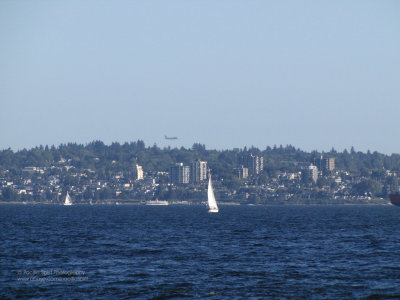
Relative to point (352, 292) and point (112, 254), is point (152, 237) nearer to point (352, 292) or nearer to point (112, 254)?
point (112, 254)

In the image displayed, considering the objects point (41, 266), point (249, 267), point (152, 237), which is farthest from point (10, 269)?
point (152, 237)

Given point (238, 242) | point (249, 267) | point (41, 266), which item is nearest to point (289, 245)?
point (238, 242)

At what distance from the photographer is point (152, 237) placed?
259ft

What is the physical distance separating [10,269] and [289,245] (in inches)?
1084

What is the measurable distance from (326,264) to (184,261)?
9.76 metres

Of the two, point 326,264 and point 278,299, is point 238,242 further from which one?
point 278,299

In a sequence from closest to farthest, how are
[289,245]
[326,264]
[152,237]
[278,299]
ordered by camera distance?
1. [278,299]
2. [326,264]
3. [289,245]
4. [152,237]

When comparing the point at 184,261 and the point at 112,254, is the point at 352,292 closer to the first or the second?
the point at 184,261

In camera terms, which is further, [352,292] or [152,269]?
[152,269]

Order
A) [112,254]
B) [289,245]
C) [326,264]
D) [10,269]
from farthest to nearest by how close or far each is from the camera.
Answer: [289,245], [112,254], [326,264], [10,269]

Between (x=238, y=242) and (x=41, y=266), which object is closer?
(x=41, y=266)

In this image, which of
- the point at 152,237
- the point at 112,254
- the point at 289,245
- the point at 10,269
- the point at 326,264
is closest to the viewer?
the point at 10,269

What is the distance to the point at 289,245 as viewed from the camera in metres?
68.1

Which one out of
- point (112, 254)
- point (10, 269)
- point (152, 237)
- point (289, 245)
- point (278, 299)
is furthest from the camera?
point (152, 237)
